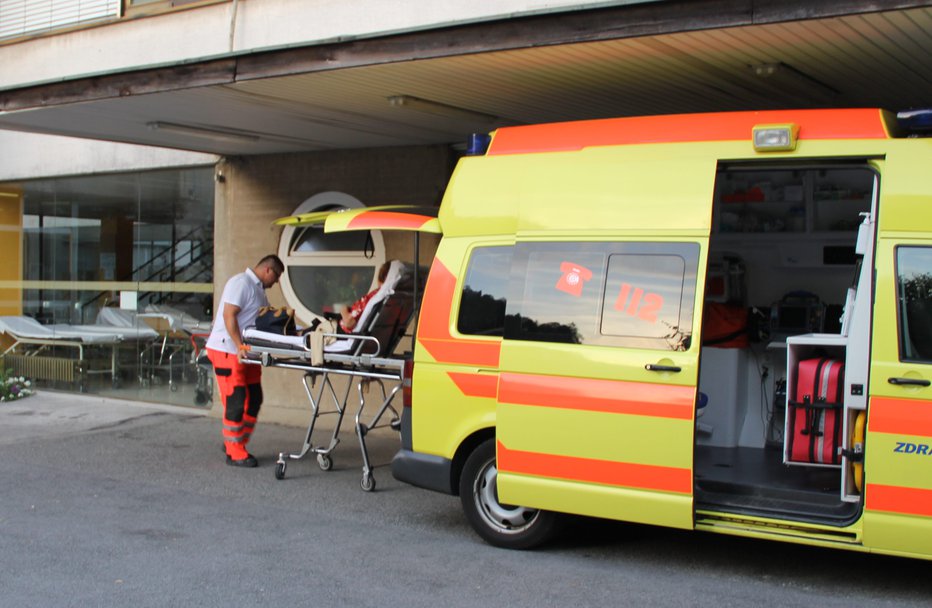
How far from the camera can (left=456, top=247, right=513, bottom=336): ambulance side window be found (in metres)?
6.71

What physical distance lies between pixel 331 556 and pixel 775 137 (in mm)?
3732

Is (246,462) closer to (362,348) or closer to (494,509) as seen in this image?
(362,348)

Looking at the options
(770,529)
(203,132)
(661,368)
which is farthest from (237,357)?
(770,529)

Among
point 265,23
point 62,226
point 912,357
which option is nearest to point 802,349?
point 912,357

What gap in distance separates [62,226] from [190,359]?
3.40 metres

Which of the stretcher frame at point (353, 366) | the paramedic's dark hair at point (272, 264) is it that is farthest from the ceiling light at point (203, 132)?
the stretcher frame at point (353, 366)

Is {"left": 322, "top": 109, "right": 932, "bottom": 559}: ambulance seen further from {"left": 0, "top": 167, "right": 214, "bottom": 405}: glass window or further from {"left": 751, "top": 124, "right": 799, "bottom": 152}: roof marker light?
{"left": 0, "top": 167, "right": 214, "bottom": 405}: glass window

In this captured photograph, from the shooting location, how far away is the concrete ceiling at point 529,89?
263 inches

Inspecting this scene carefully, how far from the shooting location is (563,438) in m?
6.21

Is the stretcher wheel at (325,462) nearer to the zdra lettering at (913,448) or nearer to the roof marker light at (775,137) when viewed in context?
the roof marker light at (775,137)

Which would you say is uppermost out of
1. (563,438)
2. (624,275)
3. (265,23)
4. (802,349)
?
(265,23)

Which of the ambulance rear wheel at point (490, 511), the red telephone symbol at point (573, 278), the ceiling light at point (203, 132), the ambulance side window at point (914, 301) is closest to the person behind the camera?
the ambulance side window at point (914, 301)

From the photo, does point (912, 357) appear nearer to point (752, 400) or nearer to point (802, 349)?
point (802, 349)

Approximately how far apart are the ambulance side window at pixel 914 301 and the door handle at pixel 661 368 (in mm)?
1197
